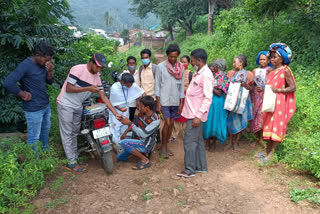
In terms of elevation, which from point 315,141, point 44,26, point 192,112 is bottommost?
point 315,141

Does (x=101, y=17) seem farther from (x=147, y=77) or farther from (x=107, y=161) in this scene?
(x=107, y=161)

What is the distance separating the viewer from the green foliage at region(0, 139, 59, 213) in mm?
2802

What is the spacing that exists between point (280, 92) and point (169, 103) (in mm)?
1800

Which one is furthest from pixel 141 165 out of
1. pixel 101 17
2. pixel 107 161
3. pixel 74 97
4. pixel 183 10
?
pixel 101 17

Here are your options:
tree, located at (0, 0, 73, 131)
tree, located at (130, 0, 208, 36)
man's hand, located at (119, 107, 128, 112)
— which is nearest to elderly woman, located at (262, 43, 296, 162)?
man's hand, located at (119, 107, 128, 112)

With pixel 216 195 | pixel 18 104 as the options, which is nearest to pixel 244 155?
pixel 216 195

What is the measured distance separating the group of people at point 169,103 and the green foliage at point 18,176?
12.0 inches

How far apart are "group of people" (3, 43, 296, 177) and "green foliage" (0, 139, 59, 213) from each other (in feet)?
1.00

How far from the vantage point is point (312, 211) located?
2936 mm

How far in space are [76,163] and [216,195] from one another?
7.26 ft

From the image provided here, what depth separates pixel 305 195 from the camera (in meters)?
3.18

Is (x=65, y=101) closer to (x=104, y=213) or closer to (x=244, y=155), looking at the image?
(x=104, y=213)

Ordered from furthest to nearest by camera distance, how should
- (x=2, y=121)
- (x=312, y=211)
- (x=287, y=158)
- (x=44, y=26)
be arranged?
(x=44, y=26), (x=2, y=121), (x=287, y=158), (x=312, y=211)

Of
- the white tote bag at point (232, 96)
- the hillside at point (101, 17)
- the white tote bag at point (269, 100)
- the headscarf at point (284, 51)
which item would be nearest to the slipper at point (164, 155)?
the white tote bag at point (232, 96)
